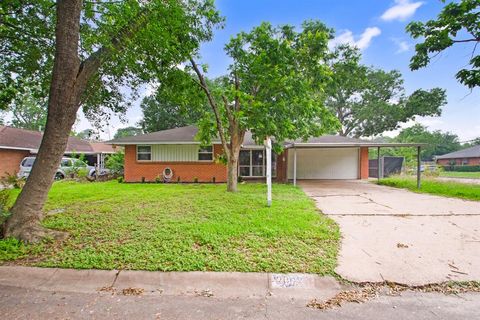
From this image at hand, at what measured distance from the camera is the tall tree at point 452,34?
9.59 m

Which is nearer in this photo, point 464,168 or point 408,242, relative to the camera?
point 408,242

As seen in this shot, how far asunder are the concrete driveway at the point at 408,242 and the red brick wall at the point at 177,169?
26.3ft

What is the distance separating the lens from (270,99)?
9.61m

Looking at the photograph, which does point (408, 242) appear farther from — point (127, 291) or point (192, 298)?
point (127, 291)

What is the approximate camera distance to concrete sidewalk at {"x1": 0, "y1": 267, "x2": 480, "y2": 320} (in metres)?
2.64

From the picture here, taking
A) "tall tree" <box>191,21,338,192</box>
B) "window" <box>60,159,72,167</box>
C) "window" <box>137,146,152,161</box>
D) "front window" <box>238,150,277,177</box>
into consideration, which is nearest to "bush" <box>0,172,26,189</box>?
"window" <box>60,159,72,167</box>

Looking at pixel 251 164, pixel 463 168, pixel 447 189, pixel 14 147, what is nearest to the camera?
pixel 447 189

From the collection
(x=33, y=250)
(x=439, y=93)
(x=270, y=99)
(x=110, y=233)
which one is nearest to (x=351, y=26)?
(x=270, y=99)

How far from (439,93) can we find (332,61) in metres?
19.3

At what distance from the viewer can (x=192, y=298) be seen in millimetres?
2961

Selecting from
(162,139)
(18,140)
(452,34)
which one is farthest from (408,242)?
(18,140)

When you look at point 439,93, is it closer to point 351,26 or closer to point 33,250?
point 351,26

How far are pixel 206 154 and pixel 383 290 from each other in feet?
40.3

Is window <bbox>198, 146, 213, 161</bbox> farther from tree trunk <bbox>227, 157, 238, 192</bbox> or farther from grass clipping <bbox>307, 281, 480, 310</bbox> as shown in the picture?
grass clipping <bbox>307, 281, 480, 310</bbox>
